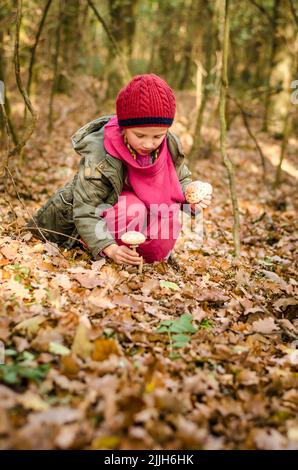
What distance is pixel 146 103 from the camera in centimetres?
320

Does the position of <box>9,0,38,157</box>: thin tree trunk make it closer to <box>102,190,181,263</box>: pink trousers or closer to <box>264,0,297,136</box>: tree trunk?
<box>102,190,181,263</box>: pink trousers

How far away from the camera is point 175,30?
685 inches

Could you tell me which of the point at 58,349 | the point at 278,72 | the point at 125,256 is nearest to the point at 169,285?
the point at 125,256

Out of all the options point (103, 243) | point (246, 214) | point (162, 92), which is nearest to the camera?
point (162, 92)

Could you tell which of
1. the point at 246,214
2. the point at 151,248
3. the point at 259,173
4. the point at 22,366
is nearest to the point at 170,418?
the point at 22,366

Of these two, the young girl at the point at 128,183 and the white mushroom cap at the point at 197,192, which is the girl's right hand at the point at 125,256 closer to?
the young girl at the point at 128,183

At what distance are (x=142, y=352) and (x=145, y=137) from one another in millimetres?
1624

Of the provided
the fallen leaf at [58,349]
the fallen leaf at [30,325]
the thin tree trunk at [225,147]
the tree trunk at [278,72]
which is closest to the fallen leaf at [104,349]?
the fallen leaf at [58,349]

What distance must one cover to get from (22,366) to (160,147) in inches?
86.3

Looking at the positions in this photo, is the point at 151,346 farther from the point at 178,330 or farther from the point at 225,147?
the point at 225,147

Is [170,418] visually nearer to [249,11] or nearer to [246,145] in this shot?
[246,145]

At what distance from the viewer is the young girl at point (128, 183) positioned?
10.8ft

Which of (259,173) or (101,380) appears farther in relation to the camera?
(259,173)

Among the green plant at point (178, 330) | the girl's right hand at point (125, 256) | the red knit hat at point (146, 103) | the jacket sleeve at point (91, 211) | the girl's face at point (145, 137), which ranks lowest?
the green plant at point (178, 330)
